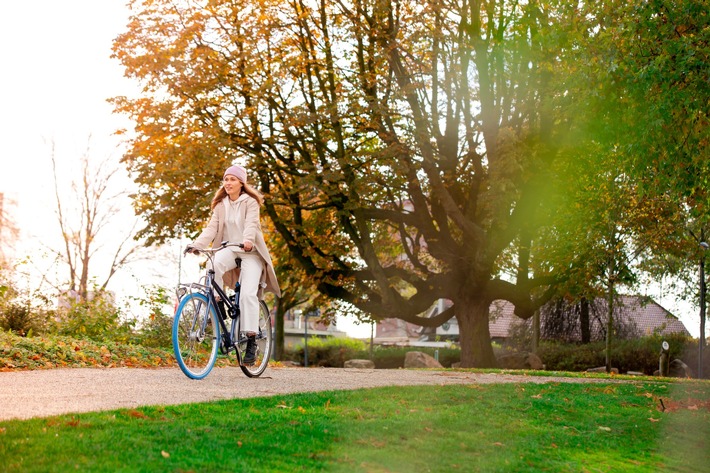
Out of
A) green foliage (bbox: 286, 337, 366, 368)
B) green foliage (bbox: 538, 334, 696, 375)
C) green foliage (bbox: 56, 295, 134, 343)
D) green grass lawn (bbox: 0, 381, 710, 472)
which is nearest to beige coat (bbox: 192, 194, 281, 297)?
green grass lawn (bbox: 0, 381, 710, 472)

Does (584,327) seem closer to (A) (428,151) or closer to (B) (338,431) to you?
(A) (428,151)

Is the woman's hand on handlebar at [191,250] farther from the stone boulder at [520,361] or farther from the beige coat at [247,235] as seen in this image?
the stone boulder at [520,361]

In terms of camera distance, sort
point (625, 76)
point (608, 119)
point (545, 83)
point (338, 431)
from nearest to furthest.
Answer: point (338, 431) → point (625, 76) → point (608, 119) → point (545, 83)

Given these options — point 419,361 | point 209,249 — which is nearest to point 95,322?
point 209,249

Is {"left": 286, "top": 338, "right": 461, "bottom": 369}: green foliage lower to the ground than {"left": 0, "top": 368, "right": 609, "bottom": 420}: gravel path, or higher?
lower

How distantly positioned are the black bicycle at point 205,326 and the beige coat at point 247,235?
153 millimetres

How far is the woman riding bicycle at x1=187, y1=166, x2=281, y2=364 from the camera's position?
9.58m

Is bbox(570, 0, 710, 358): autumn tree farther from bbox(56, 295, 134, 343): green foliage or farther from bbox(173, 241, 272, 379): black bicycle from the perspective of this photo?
bbox(56, 295, 134, 343): green foliage

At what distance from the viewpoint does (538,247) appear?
87.2 ft

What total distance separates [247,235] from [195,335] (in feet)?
4.08

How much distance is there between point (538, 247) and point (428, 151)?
6.68 m

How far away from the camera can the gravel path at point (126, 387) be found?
710cm

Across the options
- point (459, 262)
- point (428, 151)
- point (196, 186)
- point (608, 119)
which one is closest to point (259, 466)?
point (608, 119)

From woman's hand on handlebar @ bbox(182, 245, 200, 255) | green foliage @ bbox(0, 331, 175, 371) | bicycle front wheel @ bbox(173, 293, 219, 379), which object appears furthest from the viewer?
green foliage @ bbox(0, 331, 175, 371)
